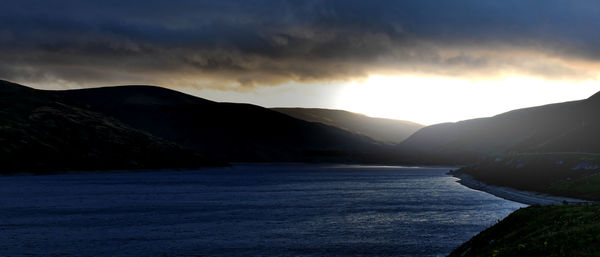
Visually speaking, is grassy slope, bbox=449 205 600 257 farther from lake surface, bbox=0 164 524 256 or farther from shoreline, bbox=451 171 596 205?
shoreline, bbox=451 171 596 205

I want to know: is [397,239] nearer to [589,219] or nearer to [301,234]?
[301,234]

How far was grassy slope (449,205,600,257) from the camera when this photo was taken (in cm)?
2503

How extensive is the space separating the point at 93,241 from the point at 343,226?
94.5ft

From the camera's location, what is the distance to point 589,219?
3108 cm

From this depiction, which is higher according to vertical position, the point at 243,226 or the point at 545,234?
the point at 545,234

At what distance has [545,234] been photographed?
2861 cm

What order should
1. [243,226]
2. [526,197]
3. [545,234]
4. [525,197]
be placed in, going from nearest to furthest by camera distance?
[545,234]
[243,226]
[526,197]
[525,197]

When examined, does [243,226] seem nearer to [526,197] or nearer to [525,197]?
[526,197]

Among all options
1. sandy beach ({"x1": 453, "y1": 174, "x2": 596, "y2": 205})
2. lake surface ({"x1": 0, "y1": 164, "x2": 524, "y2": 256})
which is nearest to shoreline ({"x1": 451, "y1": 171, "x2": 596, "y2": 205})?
sandy beach ({"x1": 453, "y1": 174, "x2": 596, "y2": 205})

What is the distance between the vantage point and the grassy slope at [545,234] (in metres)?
25.0

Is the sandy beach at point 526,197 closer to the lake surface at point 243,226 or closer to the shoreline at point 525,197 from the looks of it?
the shoreline at point 525,197

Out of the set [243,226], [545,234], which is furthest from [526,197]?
[545,234]

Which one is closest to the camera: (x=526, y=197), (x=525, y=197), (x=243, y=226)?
(x=243, y=226)

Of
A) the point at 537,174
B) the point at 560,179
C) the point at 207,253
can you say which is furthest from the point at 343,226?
the point at 537,174
